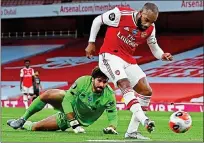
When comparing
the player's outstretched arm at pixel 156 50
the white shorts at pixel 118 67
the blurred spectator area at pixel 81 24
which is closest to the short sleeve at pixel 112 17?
the white shorts at pixel 118 67

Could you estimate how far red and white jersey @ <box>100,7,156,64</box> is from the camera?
29.5 feet

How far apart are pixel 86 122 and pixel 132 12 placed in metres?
2.02

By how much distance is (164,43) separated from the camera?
3241cm

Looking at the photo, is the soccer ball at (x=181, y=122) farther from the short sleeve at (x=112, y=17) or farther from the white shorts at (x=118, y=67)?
the short sleeve at (x=112, y=17)

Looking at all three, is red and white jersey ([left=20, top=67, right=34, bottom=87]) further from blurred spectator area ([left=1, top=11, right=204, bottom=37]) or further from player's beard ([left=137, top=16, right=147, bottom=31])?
player's beard ([left=137, top=16, right=147, bottom=31])

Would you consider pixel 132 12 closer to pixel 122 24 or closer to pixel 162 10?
pixel 122 24

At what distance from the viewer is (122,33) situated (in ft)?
29.7

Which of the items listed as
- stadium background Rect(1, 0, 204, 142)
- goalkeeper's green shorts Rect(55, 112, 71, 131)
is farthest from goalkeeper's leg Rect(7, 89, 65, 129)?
stadium background Rect(1, 0, 204, 142)

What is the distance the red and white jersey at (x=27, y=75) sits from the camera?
2370 centimetres

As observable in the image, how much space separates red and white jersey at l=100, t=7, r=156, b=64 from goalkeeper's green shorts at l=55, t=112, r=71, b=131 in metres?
1.49

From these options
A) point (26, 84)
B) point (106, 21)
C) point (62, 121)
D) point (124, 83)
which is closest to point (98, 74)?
point (124, 83)

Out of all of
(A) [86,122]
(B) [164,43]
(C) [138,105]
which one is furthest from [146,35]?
(B) [164,43]

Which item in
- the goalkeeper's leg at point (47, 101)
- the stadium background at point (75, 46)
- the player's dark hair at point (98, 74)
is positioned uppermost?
the player's dark hair at point (98, 74)

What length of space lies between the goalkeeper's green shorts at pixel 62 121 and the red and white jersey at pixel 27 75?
44.5ft
